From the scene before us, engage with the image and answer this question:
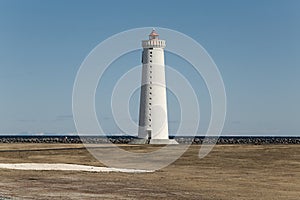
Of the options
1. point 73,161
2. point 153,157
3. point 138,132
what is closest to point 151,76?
point 138,132

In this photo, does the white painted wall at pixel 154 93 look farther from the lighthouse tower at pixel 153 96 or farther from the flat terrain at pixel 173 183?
the flat terrain at pixel 173 183

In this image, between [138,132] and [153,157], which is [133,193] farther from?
[138,132]

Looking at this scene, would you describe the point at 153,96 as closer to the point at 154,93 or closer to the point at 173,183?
the point at 154,93

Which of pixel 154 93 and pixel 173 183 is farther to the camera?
pixel 154 93

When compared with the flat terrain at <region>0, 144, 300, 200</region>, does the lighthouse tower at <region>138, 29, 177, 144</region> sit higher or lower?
higher

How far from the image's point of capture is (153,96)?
2763 inches

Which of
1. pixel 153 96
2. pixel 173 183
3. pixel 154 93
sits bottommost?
pixel 173 183

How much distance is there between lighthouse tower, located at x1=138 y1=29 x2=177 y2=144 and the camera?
230 feet

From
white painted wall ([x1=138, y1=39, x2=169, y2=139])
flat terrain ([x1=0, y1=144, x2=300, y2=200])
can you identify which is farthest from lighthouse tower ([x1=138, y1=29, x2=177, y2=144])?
flat terrain ([x1=0, y1=144, x2=300, y2=200])

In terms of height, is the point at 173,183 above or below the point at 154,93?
below

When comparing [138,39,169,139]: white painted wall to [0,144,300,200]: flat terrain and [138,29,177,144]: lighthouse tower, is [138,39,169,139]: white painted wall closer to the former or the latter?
[138,29,177,144]: lighthouse tower

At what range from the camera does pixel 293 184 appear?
2986cm

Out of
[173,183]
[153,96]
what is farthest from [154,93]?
[173,183]

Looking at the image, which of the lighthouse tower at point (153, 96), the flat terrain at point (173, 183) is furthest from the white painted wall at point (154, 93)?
the flat terrain at point (173, 183)
